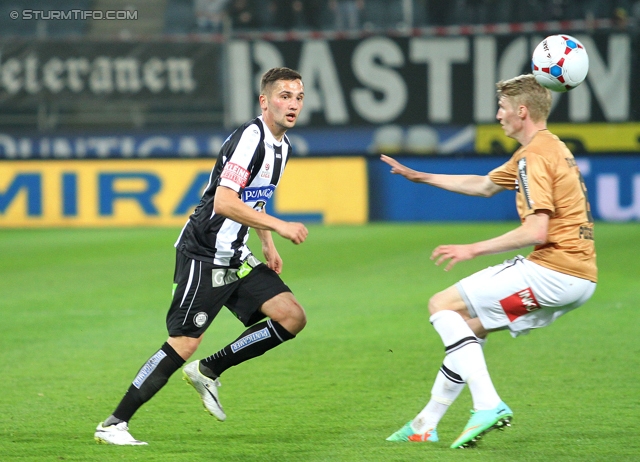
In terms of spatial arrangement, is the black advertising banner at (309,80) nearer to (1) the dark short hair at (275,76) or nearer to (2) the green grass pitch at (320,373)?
(2) the green grass pitch at (320,373)

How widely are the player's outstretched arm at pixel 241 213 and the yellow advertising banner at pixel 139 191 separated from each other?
1245cm

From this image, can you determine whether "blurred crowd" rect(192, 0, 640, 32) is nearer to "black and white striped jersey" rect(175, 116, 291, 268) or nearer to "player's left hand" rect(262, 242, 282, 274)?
"player's left hand" rect(262, 242, 282, 274)

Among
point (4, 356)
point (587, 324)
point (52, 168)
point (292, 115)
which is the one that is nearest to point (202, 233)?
point (292, 115)

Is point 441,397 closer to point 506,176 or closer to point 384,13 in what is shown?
point 506,176

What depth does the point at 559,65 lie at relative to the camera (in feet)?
17.4

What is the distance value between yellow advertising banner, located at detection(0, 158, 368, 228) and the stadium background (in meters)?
0.03

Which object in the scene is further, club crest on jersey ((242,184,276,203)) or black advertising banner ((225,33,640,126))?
black advertising banner ((225,33,640,126))

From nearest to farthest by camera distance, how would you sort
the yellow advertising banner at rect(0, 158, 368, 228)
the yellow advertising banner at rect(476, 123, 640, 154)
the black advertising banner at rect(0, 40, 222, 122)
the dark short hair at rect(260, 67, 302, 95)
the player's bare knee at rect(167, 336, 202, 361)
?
the player's bare knee at rect(167, 336, 202, 361), the dark short hair at rect(260, 67, 302, 95), the yellow advertising banner at rect(0, 158, 368, 228), the yellow advertising banner at rect(476, 123, 640, 154), the black advertising banner at rect(0, 40, 222, 122)

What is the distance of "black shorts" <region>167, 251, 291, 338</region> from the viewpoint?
5.12 m

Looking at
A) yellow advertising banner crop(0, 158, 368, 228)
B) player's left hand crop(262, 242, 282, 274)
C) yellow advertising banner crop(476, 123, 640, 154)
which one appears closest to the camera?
player's left hand crop(262, 242, 282, 274)

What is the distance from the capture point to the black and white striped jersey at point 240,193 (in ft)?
16.8

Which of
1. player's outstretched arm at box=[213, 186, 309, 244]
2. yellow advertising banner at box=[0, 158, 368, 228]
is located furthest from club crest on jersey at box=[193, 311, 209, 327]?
yellow advertising banner at box=[0, 158, 368, 228]

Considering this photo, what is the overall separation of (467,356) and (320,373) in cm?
214

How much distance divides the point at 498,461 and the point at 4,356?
4.32 meters
